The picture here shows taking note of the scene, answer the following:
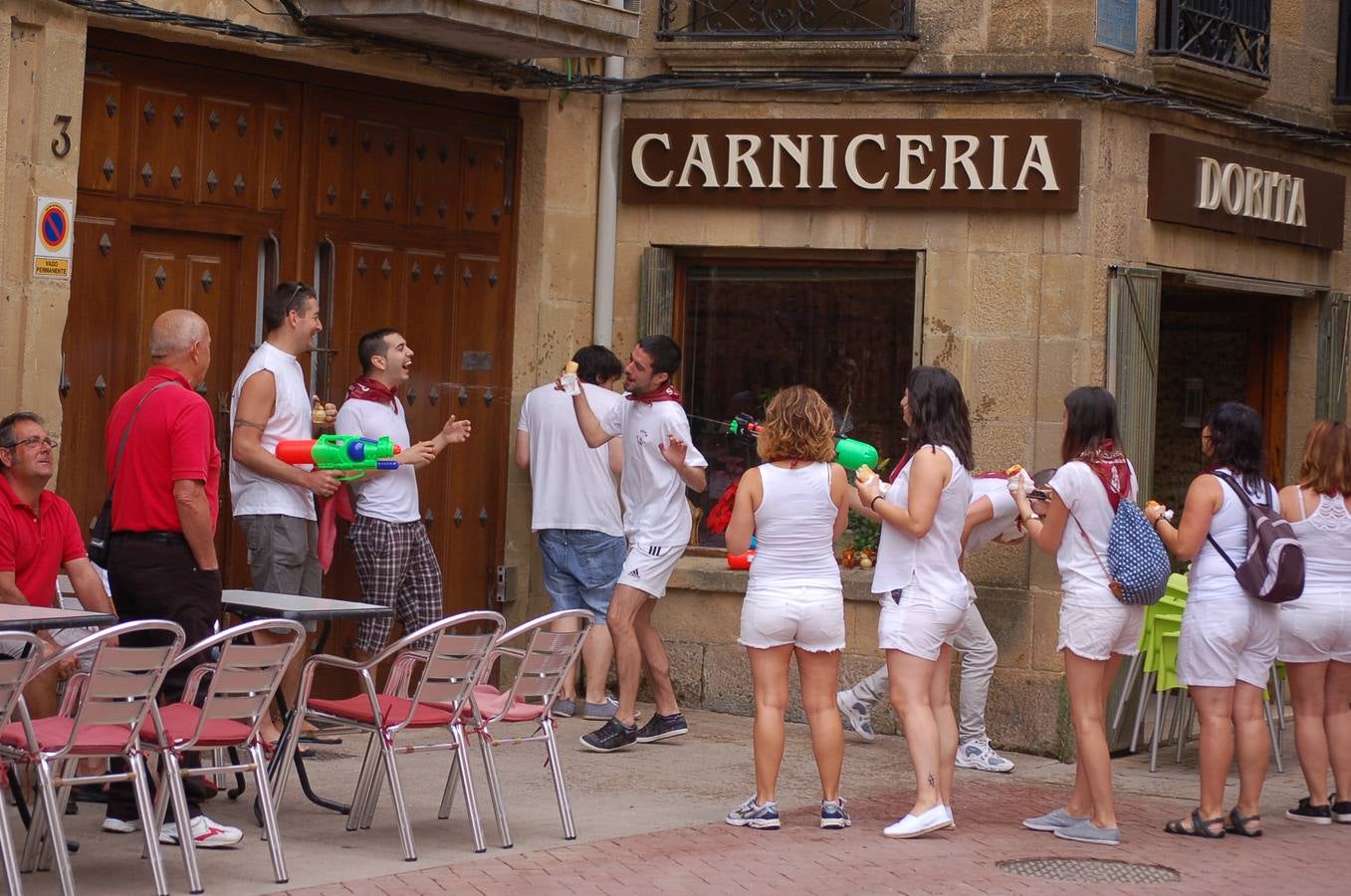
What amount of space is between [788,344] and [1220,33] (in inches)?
116

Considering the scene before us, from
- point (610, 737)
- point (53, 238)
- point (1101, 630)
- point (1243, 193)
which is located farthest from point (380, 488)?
point (1243, 193)

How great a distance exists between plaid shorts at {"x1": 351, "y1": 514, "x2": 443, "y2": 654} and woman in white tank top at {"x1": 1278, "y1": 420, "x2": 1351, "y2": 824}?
13.3 ft

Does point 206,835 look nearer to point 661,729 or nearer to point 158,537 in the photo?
point 158,537

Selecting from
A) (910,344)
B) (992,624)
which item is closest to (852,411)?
(910,344)

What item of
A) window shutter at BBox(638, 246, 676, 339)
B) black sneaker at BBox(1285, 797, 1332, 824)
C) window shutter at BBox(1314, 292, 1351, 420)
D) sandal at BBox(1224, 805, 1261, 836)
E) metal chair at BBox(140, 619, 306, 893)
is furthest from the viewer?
window shutter at BBox(1314, 292, 1351, 420)

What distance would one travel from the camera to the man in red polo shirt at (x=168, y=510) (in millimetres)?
7309

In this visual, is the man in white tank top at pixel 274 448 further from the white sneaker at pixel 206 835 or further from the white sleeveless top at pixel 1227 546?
the white sleeveless top at pixel 1227 546

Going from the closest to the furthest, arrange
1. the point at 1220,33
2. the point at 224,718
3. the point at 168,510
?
the point at 224,718, the point at 168,510, the point at 1220,33

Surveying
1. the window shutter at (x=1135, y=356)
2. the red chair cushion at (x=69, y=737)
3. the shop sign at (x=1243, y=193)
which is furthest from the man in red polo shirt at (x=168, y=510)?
the shop sign at (x=1243, y=193)

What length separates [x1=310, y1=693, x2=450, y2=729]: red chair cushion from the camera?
730cm

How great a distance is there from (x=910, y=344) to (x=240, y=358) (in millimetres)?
3541

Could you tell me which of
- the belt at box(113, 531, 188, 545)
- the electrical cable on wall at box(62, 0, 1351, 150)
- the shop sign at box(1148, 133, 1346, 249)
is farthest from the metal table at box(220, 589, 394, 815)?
the shop sign at box(1148, 133, 1346, 249)

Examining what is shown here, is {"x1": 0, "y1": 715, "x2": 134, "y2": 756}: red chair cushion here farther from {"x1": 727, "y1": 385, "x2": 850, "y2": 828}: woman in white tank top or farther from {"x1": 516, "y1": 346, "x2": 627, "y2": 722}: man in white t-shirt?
{"x1": 516, "y1": 346, "x2": 627, "y2": 722}: man in white t-shirt

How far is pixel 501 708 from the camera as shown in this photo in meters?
7.65
